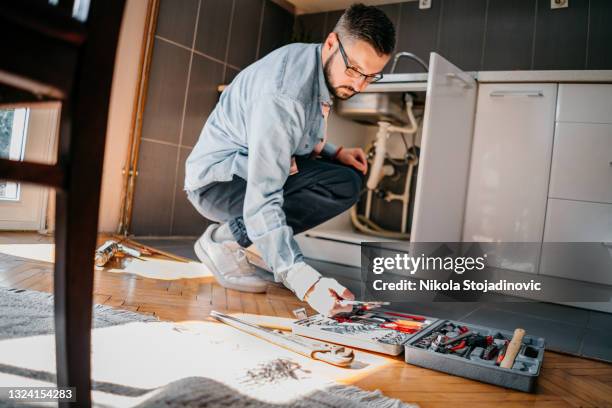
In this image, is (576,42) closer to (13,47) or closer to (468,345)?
(468,345)

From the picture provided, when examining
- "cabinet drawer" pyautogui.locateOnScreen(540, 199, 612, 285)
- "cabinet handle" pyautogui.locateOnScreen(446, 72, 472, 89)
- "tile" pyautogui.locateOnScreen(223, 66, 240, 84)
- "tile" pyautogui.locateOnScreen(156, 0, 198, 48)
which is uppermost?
"tile" pyautogui.locateOnScreen(156, 0, 198, 48)

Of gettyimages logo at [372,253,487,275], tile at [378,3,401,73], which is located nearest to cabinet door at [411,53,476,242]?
gettyimages logo at [372,253,487,275]

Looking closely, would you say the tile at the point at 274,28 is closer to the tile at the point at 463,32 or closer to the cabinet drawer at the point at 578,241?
the tile at the point at 463,32

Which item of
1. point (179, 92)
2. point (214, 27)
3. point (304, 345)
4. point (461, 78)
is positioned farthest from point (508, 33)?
point (304, 345)

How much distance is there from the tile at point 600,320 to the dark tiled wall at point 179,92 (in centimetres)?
225

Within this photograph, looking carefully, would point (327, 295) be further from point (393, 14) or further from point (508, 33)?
point (393, 14)

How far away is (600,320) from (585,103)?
899 millimetres

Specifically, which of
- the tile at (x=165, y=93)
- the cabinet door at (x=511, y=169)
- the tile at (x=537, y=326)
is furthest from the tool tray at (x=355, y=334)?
the tile at (x=165, y=93)

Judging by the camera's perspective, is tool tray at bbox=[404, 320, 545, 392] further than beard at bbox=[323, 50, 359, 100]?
No

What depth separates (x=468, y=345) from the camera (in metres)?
1.11

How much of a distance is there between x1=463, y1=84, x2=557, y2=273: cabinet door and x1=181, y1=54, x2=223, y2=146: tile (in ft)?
5.48

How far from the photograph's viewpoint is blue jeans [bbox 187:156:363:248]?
5.31ft

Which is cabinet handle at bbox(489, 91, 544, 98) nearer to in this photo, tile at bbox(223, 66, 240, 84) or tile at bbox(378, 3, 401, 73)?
tile at bbox(378, 3, 401, 73)

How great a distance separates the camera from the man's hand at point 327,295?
42.5 inches
